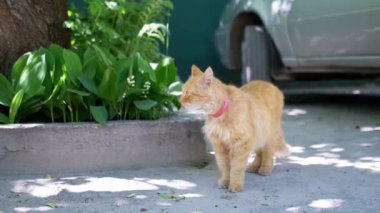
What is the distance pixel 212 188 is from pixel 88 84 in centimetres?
119

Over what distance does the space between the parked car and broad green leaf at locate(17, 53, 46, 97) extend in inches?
124

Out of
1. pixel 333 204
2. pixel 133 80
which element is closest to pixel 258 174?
pixel 333 204

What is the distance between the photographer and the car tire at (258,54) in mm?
7520

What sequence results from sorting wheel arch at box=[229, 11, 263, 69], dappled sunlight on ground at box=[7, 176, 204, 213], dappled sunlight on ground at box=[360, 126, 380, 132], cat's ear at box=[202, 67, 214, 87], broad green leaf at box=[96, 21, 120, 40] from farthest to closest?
wheel arch at box=[229, 11, 263, 69] → dappled sunlight on ground at box=[360, 126, 380, 132] → broad green leaf at box=[96, 21, 120, 40] → cat's ear at box=[202, 67, 214, 87] → dappled sunlight on ground at box=[7, 176, 204, 213]

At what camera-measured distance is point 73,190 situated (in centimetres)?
388

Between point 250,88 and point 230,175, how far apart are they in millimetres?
818

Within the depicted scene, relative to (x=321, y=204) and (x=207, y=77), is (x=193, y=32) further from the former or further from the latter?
(x=321, y=204)

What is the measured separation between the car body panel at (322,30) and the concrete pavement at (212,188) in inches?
47.7

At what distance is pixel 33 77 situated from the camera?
168 inches

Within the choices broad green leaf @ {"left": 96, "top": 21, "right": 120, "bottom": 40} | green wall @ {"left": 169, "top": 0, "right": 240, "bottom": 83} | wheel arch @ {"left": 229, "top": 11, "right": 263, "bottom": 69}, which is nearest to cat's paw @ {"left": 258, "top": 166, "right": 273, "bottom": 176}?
broad green leaf @ {"left": 96, "top": 21, "right": 120, "bottom": 40}

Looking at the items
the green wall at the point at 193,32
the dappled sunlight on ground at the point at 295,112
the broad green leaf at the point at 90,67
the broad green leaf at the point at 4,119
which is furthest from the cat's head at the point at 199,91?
the green wall at the point at 193,32

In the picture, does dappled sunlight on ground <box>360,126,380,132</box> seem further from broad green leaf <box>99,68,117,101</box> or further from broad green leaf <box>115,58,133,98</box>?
broad green leaf <box>99,68,117,101</box>

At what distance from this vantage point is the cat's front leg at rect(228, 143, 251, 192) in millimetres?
3846

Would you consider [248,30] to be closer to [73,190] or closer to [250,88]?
[250,88]
